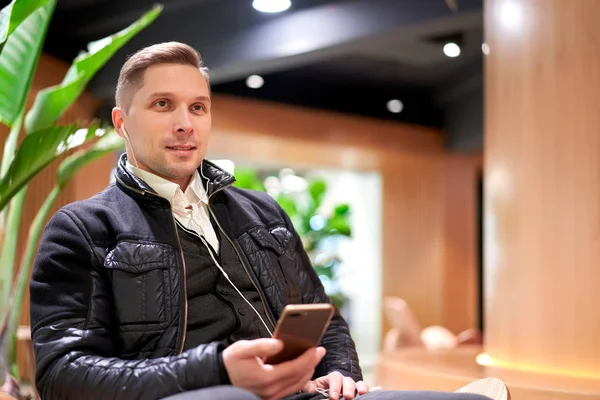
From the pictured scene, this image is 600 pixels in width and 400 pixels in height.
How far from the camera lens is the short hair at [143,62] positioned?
1.74m

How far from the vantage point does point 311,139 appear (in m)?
9.80

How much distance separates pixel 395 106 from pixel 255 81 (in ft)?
8.26

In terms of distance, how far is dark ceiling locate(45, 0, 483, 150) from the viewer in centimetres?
596

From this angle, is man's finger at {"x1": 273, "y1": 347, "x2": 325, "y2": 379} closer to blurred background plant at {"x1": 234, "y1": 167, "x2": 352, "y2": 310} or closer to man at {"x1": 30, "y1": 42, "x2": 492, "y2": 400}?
man at {"x1": 30, "y1": 42, "x2": 492, "y2": 400}

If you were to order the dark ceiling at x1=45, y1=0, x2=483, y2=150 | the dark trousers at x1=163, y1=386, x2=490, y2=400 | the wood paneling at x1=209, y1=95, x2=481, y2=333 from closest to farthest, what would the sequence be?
the dark trousers at x1=163, y1=386, x2=490, y2=400 → the dark ceiling at x1=45, y1=0, x2=483, y2=150 → the wood paneling at x1=209, y1=95, x2=481, y2=333

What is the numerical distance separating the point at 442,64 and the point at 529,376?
242 inches

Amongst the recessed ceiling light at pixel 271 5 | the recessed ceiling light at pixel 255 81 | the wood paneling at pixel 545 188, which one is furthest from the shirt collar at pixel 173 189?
the recessed ceiling light at pixel 255 81

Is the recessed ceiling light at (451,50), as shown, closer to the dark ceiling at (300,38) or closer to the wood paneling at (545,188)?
the dark ceiling at (300,38)

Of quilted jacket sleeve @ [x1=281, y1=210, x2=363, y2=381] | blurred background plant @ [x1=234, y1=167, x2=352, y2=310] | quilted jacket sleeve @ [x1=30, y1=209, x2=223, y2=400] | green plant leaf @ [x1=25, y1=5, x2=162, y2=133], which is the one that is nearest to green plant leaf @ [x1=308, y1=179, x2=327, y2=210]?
blurred background plant @ [x1=234, y1=167, x2=352, y2=310]

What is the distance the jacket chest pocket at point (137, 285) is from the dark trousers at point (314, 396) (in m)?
0.25

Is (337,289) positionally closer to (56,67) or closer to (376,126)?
(376,126)

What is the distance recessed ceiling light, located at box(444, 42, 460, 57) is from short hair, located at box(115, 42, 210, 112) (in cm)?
650

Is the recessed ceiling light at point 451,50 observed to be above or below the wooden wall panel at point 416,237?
above

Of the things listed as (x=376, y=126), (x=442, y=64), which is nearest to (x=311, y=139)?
(x=376, y=126)
